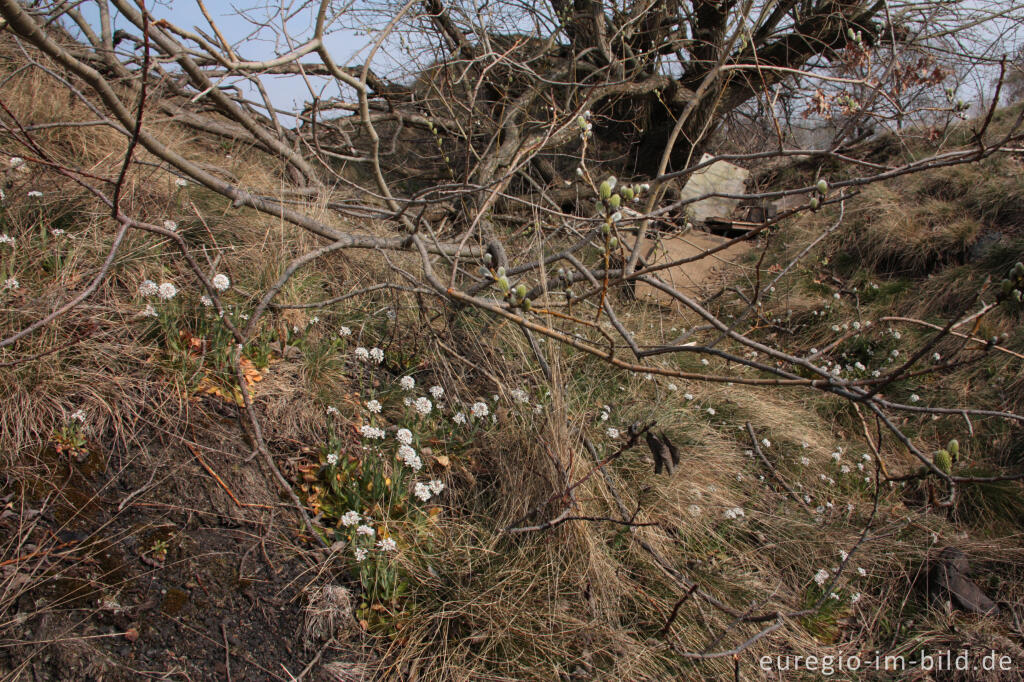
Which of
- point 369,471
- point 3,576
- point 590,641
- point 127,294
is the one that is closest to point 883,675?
point 590,641

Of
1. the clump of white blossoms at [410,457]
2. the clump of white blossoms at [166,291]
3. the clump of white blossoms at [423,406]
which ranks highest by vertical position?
the clump of white blossoms at [166,291]

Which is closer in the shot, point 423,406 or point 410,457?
point 410,457

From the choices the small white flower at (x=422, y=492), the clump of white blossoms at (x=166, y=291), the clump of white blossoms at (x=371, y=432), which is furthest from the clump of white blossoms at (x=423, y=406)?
the clump of white blossoms at (x=166, y=291)

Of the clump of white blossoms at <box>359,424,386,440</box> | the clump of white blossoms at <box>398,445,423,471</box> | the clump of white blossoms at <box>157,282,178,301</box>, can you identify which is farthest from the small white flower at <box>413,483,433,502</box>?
the clump of white blossoms at <box>157,282,178,301</box>

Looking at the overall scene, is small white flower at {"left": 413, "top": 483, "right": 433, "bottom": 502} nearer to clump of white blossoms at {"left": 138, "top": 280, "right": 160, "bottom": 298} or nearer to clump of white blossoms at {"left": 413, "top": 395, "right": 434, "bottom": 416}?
clump of white blossoms at {"left": 413, "top": 395, "right": 434, "bottom": 416}

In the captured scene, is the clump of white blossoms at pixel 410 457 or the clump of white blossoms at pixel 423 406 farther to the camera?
the clump of white blossoms at pixel 423 406

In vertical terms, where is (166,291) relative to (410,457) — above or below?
above

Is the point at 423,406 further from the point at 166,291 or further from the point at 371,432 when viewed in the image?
the point at 166,291

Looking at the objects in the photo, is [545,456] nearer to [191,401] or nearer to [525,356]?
[525,356]

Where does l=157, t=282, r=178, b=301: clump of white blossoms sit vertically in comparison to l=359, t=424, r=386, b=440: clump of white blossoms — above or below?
above

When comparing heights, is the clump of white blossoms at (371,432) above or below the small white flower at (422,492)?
above

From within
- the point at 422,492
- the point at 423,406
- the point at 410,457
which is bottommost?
the point at 422,492

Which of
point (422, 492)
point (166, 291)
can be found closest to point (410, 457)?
point (422, 492)

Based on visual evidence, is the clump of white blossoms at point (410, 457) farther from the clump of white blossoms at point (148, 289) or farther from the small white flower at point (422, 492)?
the clump of white blossoms at point (148, 289)
